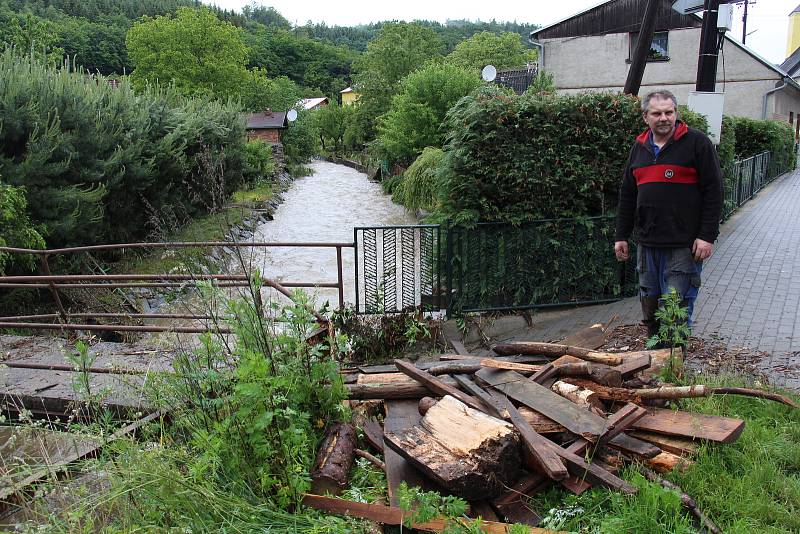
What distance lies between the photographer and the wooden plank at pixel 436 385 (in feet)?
12.8

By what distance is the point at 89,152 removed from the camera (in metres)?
13.0

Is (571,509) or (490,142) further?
(490,142)

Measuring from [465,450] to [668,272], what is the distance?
2.65m

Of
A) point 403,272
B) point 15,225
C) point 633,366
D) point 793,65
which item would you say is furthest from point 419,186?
point 793,65

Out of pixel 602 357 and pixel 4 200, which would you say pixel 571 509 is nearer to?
pixel 602 357

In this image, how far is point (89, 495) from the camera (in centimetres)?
307

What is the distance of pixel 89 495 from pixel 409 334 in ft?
15.5

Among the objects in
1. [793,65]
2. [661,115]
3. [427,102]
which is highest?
[793,65]

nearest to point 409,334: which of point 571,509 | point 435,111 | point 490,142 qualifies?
point 490,142

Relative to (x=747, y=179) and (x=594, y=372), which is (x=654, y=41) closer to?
(x=747, y=179)

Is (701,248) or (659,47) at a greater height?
(659,47)

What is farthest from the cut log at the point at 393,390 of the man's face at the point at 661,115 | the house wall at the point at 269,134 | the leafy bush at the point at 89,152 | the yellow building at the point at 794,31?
the yellow building at the point at 794,31

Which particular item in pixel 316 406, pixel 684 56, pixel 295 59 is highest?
pixel 295 59

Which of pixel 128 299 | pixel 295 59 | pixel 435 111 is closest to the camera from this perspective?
pixel 128 299
